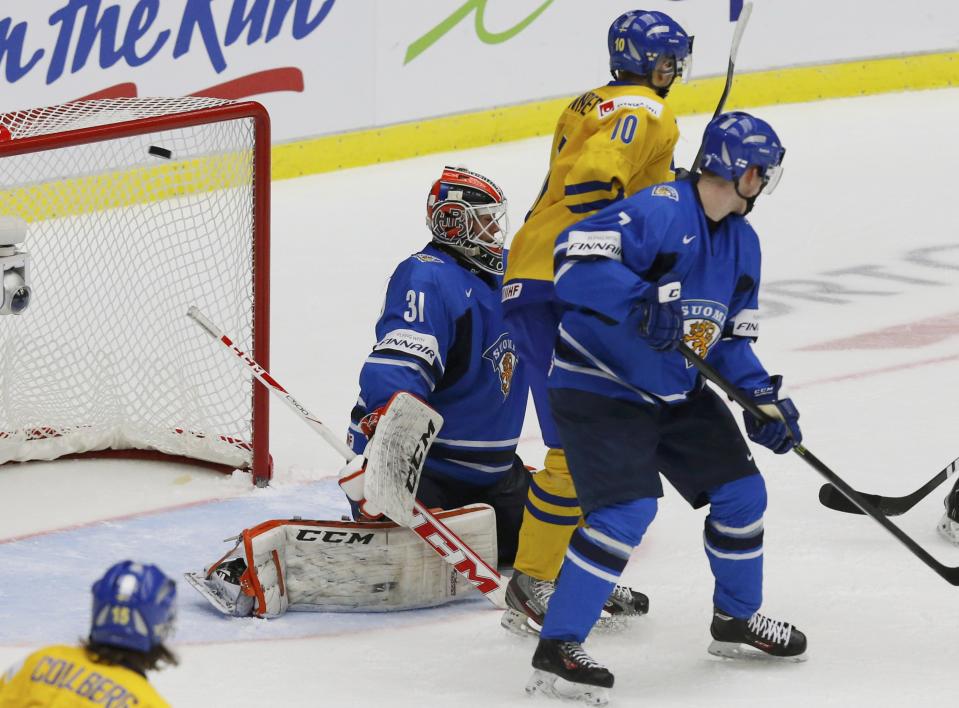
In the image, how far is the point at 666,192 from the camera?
2787 millimetres

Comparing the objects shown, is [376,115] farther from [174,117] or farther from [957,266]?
[174,117]

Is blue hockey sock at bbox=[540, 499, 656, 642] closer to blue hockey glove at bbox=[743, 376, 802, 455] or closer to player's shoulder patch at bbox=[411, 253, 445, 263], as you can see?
blue hockey glove at bbox=[743, 376, 802, 455]

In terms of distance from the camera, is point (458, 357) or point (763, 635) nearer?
point (763, 635)

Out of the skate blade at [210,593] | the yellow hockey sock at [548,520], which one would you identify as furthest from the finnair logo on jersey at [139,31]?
the yellow hockey sock at [548,520]

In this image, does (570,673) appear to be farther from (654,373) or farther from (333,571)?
(333,571)

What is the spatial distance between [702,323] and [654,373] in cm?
11

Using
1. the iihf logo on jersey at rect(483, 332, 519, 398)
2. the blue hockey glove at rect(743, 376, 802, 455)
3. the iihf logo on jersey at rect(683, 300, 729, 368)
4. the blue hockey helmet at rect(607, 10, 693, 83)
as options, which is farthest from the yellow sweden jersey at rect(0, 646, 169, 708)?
the blue hockey helmet at rect(607, 10, 693, 83)

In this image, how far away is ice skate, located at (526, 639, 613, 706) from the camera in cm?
277

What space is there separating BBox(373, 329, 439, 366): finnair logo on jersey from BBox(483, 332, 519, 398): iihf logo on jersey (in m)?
0.20

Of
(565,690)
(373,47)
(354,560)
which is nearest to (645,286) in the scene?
(565,690)

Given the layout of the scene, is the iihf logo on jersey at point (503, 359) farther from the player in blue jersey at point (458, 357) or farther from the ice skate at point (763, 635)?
the ice skate at point (763, 635)

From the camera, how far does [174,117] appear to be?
4.06m

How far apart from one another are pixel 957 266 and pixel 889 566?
114 inches

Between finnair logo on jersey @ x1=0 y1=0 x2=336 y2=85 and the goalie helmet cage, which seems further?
finnair logo on jersey @ x1=0 y1=0 x2=336 y2=85
